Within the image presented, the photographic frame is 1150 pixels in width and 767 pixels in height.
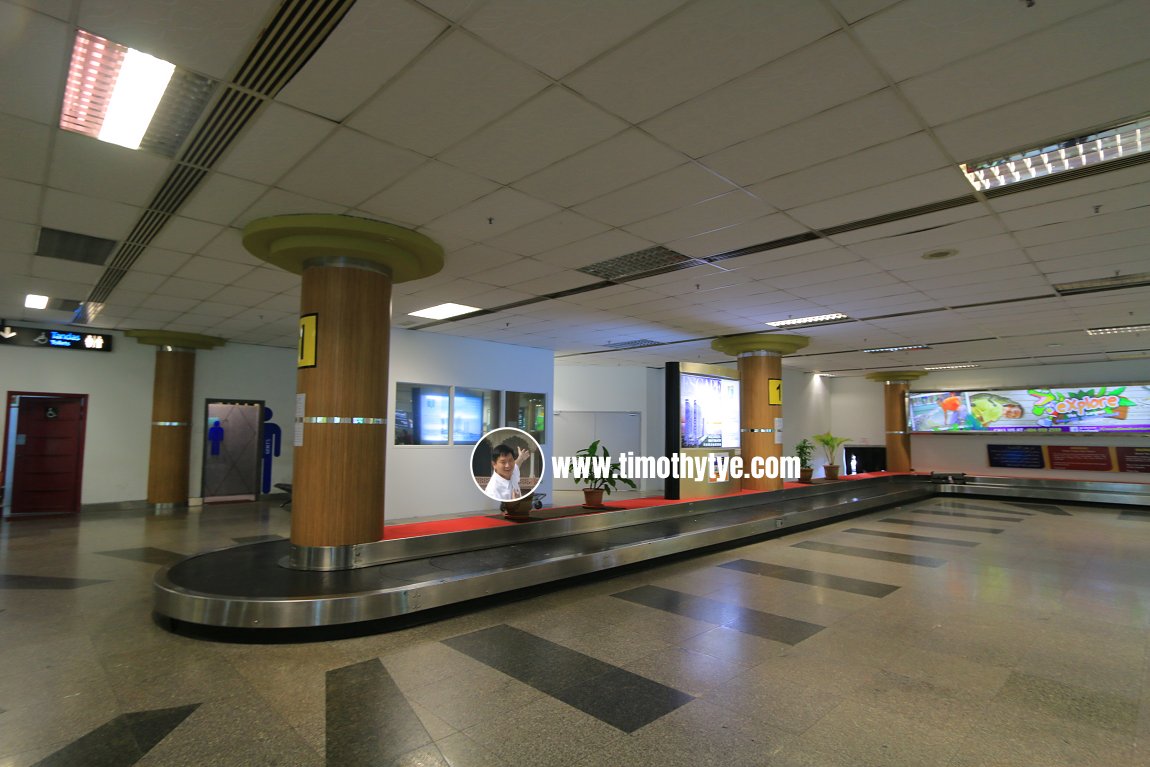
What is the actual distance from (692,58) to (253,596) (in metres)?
4.94

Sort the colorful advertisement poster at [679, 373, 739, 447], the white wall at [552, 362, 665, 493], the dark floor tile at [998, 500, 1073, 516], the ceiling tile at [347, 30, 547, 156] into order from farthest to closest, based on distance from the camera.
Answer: the white wall at [552, 362, 665, 493] < the dark floor tile at [998, 500, 1073, 516] < the colorful advertisement poster at [679, 373, 739, 447] < the ceiling tile at [347, 30, 547, 156]

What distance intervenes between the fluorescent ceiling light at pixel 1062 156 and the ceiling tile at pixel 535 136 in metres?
2.90

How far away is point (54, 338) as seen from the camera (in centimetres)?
1121

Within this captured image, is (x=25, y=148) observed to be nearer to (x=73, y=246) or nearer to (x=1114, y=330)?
(x=73, y=246)

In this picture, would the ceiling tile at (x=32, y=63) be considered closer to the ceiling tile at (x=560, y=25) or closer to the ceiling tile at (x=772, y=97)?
the ceiling tile at (x=560, y=25)

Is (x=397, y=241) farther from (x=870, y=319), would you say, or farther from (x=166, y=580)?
(x=870, y=319)

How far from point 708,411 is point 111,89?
35.2 feet

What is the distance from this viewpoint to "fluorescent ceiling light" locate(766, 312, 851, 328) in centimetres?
988

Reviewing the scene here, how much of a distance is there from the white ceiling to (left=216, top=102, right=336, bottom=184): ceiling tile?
2 centimetres

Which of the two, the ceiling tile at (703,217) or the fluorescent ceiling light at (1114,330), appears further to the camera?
the fluorescent ceiling light at (1114,330)

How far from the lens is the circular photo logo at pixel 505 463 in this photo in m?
5.16

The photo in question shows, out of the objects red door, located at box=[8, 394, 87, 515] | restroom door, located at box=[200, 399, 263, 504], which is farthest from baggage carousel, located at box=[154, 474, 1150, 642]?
restroom door, located at box=[200, 399, 263, 504]

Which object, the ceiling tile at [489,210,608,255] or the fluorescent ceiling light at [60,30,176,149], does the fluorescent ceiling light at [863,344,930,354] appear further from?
the fluorescent ceiling light at [60,30,176,149]

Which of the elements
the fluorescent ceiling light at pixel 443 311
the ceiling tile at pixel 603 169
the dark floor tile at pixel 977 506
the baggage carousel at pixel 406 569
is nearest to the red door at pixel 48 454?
the fluorescent ceiling light at pixel 443 311
